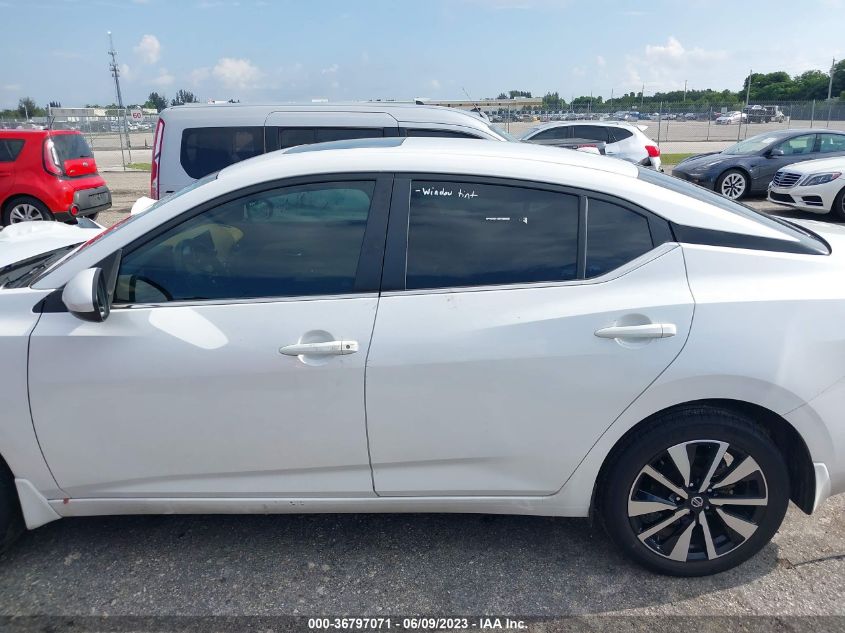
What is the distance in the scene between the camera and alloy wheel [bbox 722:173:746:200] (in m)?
13.4

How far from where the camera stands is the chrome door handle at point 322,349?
241 centimetres

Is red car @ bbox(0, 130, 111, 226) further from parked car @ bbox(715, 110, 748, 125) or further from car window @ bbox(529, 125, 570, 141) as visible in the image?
parked car @ bbox(715, 110, 748, 125)

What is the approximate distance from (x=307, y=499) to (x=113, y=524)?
1075 millimetres

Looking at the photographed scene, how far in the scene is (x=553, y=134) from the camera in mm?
15664

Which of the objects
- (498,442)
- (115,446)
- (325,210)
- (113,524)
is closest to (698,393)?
(498,442)

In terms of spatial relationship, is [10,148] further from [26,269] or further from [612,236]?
[612,236]

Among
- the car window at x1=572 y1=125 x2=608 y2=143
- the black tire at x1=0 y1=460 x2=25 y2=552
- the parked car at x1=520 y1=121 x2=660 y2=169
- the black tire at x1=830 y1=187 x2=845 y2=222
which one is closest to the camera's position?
the black tire at x1=0 y1=460 x2=25 y2=552

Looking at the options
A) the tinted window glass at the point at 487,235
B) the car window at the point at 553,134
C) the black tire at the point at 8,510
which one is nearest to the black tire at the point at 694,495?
the tinted window glass at the point at 487,235

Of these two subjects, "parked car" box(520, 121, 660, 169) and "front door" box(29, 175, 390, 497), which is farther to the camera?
"parked car" box(520, 121, 660, 169)

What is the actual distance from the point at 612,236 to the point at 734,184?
12.4 m

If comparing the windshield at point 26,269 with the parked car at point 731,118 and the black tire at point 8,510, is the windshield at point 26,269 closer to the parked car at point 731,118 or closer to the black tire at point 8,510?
the black tire at point 8,510

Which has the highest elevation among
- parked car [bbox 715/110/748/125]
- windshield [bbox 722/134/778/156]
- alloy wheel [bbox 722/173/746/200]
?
parked car [bbox 715/110/748/125]

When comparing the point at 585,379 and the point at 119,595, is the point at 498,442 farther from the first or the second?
the point at 119,595

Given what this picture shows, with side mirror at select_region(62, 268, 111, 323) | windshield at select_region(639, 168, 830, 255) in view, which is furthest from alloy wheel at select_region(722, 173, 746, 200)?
side mirror at select_region(62, 268, 111, 323)
